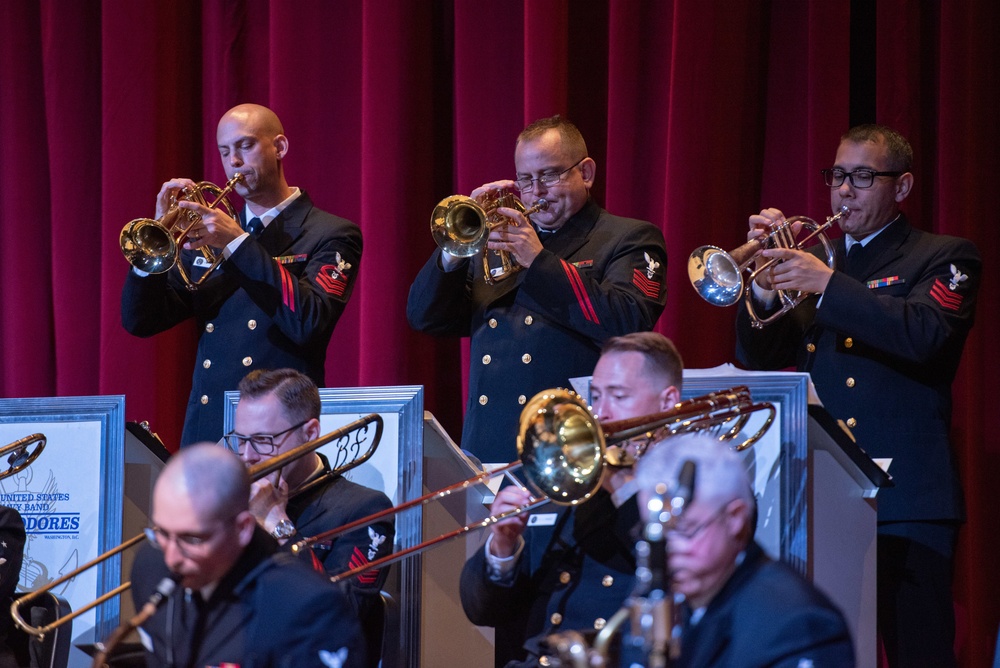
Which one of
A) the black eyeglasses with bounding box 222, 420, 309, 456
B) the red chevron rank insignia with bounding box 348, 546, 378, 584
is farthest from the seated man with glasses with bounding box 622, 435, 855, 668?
the black eyeglasses with bounding box 222, 420, 309, 456

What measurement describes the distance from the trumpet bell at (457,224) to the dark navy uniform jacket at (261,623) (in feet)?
4.79

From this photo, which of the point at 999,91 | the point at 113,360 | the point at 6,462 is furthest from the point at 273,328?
the point at 999,91

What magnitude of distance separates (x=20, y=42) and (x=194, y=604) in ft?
14.0

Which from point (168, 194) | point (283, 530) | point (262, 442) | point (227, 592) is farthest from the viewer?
point (168, 194)

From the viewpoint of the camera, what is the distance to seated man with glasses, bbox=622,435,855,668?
199cm

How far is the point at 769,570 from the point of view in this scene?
2.09 meters

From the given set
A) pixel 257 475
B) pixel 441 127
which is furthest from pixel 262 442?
pixel 441 127

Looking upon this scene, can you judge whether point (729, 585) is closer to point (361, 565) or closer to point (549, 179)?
point (361, 565)

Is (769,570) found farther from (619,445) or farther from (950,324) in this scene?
(950,324)

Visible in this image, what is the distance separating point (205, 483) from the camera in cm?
229

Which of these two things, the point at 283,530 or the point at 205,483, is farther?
the point at 283,530

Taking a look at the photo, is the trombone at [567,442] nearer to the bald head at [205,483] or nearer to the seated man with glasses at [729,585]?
the seated man with glasses at [729,585]

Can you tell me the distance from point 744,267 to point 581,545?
3.98 feet

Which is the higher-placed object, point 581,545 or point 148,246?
point 148,246
